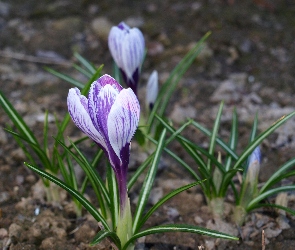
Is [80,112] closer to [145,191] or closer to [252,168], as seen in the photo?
[145,191]

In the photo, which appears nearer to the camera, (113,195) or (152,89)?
(113,195)

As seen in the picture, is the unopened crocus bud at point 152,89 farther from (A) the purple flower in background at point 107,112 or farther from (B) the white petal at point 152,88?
(A) the purple flower in background at point 107,112

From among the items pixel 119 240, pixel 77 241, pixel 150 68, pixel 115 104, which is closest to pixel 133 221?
pixel 119 240

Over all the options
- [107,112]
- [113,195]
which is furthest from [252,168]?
[107,112]

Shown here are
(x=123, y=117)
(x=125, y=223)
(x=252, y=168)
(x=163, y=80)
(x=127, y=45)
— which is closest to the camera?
(x=123, y=117)

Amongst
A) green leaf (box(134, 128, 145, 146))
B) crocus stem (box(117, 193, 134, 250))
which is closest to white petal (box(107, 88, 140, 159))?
crocus stem (box(117, 193, 134, 250))

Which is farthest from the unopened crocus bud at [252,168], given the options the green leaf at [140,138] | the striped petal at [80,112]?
the striped petal at [80,112]

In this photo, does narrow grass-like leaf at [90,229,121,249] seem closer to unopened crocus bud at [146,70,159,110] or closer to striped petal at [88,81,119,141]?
striped petal at [88,81,119,141]
